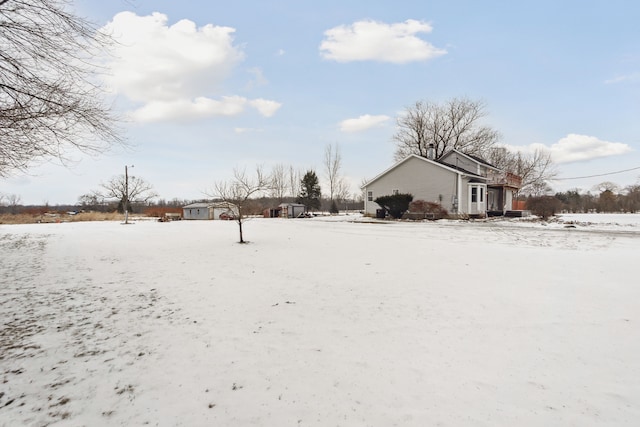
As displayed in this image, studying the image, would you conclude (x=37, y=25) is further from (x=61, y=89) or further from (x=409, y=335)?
(x=409, y=335)

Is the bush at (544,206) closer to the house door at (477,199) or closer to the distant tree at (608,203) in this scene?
the house door at (477,199)

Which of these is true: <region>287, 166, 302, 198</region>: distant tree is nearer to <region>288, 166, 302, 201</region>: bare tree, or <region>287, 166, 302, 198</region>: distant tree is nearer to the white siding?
<region>288, 166, 302, 201</region>: bare tree

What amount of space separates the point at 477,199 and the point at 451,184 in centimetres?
282

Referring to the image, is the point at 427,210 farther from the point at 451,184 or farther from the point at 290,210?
the point at 290,210

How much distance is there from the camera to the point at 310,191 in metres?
56.0

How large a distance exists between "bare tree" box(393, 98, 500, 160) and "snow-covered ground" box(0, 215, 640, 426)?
3536cm

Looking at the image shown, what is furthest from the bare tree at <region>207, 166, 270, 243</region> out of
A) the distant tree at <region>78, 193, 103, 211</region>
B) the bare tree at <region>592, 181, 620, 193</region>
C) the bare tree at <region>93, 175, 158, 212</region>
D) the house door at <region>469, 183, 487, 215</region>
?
the bare tree at <region>592, 181, 620, 193</region>

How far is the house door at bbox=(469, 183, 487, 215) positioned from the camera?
2625 centimetres

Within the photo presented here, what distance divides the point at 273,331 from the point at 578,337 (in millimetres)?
3984

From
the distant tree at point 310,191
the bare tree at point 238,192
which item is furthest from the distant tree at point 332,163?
the bare tree at point 238,192

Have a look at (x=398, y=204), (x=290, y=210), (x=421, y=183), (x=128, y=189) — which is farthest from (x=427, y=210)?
(x=128, y=189)

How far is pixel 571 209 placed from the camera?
1852 inches

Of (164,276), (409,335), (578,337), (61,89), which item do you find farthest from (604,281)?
(61,89)

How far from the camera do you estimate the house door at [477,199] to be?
2625 centimetres
